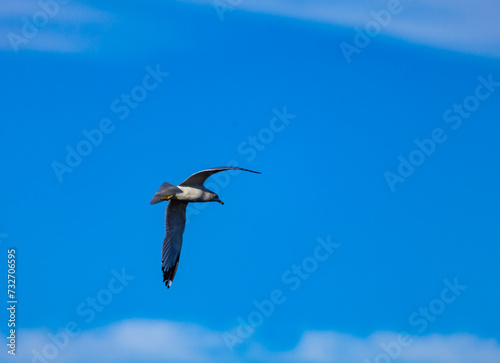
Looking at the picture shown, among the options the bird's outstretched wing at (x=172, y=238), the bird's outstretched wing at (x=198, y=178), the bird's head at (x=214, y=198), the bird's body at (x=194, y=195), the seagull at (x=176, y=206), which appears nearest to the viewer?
the bird's outstretched wing at (x=198, y=178)

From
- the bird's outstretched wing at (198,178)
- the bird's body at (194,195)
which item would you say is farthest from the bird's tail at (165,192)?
the bird's outstretched wing at (198,178)

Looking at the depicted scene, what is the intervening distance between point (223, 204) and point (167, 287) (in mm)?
2499

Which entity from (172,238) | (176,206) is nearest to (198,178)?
(176,206)

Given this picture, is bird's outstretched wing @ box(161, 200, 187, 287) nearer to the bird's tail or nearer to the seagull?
the seagull

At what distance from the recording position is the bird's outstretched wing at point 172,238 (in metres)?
22.0

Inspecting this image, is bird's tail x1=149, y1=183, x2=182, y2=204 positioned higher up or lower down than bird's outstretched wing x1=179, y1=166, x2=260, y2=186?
lower down

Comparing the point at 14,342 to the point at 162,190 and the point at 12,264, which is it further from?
the point at 162,190

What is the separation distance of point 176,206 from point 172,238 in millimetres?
819

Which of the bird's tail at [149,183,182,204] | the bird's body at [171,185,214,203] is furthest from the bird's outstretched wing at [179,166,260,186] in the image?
the bird's tail at [149,183,182,204]

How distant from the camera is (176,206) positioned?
72.0 feet

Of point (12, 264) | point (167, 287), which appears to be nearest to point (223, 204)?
point (167, 287)

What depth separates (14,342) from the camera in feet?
71.1

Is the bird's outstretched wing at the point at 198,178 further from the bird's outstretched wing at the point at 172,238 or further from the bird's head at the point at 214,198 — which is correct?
the bird's outstretched wing at the point at 172,238

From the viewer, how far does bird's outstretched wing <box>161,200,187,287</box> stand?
→ 72.1 feet
